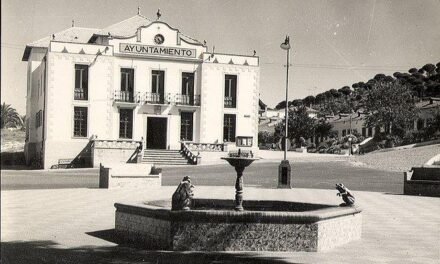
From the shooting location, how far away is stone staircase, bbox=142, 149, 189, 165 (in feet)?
121

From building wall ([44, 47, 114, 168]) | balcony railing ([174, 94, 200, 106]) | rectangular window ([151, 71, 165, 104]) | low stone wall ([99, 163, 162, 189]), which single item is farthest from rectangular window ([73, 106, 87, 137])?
low stone wall ([99, 163, 162, 189])

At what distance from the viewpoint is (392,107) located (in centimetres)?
6238

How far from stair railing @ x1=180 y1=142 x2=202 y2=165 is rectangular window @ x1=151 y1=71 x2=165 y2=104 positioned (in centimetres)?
385

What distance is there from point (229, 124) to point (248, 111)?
1.80 m

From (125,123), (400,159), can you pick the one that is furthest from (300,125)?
(125,123)

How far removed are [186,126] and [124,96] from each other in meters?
5.15

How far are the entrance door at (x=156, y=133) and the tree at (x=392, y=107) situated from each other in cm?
3122

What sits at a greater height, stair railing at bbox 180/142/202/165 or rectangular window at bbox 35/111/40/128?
rectangular window at bbox 35/111/40/128

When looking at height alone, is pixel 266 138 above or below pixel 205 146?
above

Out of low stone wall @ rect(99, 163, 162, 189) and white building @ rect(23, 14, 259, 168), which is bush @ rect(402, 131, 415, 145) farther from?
low stone wall @ rect(99, 163, 162, 189)

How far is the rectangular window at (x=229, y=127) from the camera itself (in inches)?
1659

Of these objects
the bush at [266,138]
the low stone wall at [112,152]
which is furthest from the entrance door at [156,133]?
the bush at [266,138]

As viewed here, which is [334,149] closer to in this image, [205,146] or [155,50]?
[205,146]

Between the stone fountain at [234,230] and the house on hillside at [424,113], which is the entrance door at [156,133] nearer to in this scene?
the stone fountain at [234,230]
